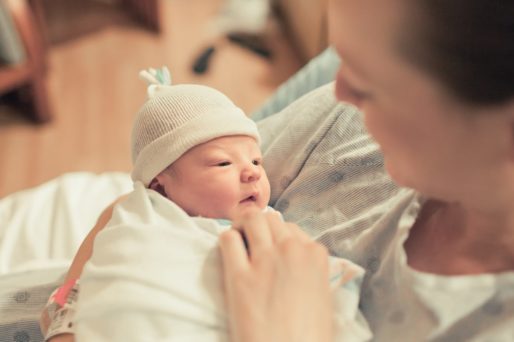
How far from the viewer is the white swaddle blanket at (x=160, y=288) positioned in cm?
68

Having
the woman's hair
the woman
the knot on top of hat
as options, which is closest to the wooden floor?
the knot on top of hat

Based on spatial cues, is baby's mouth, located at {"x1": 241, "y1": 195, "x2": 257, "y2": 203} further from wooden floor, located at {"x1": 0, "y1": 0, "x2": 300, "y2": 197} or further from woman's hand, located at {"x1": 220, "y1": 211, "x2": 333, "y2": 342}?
wooden floor, located at {"x1": 0, "y1": 0, "x2": 300, "y2": 197}

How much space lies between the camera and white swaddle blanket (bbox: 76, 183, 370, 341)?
0.68 meters

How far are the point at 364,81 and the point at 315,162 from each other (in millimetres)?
349

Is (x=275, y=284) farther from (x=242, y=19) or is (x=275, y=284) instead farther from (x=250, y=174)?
(x=242, y=19)

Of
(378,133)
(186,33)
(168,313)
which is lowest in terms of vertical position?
(186,33)

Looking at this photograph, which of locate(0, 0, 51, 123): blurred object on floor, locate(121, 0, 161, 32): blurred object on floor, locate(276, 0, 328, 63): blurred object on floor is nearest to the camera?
locate(0, 0, 51, 123): blurred object on floor

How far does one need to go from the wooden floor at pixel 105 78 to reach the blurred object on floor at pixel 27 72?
7 centimetres

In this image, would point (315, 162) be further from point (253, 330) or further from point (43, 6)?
point (43, 6)

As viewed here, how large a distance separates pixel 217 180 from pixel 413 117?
0.40 m

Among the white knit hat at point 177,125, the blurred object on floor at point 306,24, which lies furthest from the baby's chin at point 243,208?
the blurred object on floor at point 306,24

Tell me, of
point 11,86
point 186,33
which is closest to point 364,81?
point 11,86

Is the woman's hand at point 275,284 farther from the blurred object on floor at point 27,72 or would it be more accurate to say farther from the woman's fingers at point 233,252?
the blurred object on floor at point 27,72

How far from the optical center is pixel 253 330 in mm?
606
